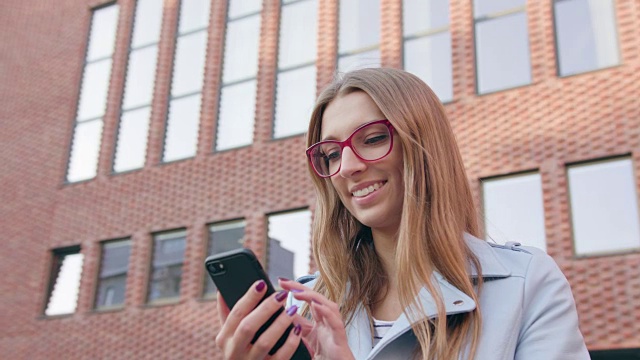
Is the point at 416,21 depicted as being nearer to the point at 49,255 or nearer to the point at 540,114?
the point at 540,114

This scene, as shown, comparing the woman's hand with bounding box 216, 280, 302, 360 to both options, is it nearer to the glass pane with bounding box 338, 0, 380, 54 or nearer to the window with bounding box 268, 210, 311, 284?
the window with bounding box 268, 210, 311, 284

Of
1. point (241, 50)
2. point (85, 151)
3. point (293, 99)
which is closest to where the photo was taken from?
point (293, 99)

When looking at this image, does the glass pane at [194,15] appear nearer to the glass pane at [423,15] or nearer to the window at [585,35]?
the glass pane at [423,15]

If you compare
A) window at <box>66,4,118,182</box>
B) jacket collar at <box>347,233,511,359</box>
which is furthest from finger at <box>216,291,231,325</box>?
window at <box>66,4,118,182</box>

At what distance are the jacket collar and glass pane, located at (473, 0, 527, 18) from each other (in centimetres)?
1333

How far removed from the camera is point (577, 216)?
42.4ft

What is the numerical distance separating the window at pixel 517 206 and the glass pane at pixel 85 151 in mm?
10009

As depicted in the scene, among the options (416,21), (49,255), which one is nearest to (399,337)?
(416,21)

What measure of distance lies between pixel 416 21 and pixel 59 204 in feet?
31.8

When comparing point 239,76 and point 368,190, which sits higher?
point 239,76

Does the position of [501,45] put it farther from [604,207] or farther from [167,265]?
[167,265]

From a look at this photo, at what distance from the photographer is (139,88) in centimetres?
1919

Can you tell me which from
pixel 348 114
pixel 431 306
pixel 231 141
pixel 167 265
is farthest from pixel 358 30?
pixel 431 306

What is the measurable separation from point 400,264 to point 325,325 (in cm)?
32
